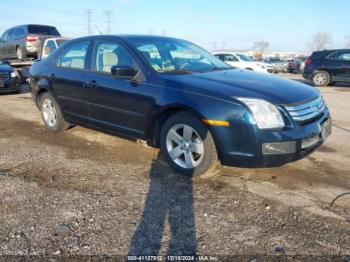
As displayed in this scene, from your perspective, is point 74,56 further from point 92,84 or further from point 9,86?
point 9,86

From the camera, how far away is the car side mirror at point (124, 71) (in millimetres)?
4145

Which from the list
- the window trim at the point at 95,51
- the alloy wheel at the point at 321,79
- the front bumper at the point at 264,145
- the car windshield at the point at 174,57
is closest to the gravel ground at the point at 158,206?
the front bumper at the point at 264,145

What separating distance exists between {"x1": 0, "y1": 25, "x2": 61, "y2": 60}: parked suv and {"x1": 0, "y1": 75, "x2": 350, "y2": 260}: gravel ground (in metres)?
10.8

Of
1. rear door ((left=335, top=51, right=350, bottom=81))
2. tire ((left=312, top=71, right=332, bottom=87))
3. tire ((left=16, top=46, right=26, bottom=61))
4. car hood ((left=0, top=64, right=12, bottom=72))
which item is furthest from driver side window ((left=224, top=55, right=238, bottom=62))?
car hood ((left=0, top=64, right=12, bottom=72))

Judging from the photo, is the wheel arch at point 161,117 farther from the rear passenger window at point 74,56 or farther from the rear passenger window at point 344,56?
the rear passenger window at point 344,56

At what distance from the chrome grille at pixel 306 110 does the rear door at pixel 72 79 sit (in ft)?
9.47

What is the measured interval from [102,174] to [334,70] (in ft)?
44.9

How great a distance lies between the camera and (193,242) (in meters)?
2.71

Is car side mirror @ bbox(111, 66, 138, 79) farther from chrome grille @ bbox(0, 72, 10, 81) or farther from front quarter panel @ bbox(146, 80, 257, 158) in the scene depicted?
chrome grille @ bbox(0, 72, 10, 81)

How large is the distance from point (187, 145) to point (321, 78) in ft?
43.7

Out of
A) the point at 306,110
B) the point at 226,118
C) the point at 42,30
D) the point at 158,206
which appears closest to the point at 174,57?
the point at 226,118

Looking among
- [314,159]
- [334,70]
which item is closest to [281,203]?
[314,159]

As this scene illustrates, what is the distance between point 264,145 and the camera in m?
3.44

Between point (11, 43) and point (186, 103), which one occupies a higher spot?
point (11, 43)
